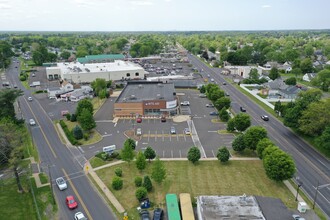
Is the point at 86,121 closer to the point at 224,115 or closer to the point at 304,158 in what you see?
the point at 224,115

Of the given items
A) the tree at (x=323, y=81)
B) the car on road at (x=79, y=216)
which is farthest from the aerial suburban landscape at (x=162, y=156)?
the tree at (x=323, y=81)

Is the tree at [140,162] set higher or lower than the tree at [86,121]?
lower

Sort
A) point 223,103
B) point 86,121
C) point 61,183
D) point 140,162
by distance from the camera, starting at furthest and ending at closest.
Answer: point 223,103, point 86,121, point 140,162, point 61,183

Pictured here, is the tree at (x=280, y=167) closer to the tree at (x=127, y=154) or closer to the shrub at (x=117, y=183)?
the tree at (x=127, y=154)

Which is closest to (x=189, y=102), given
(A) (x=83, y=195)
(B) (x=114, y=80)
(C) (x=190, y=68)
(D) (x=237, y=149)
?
(D) (x=237, y=149)

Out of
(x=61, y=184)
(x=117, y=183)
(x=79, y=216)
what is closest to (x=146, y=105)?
(x=117, y=183)

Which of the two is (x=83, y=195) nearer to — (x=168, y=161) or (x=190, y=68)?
(x=168, y=161)
